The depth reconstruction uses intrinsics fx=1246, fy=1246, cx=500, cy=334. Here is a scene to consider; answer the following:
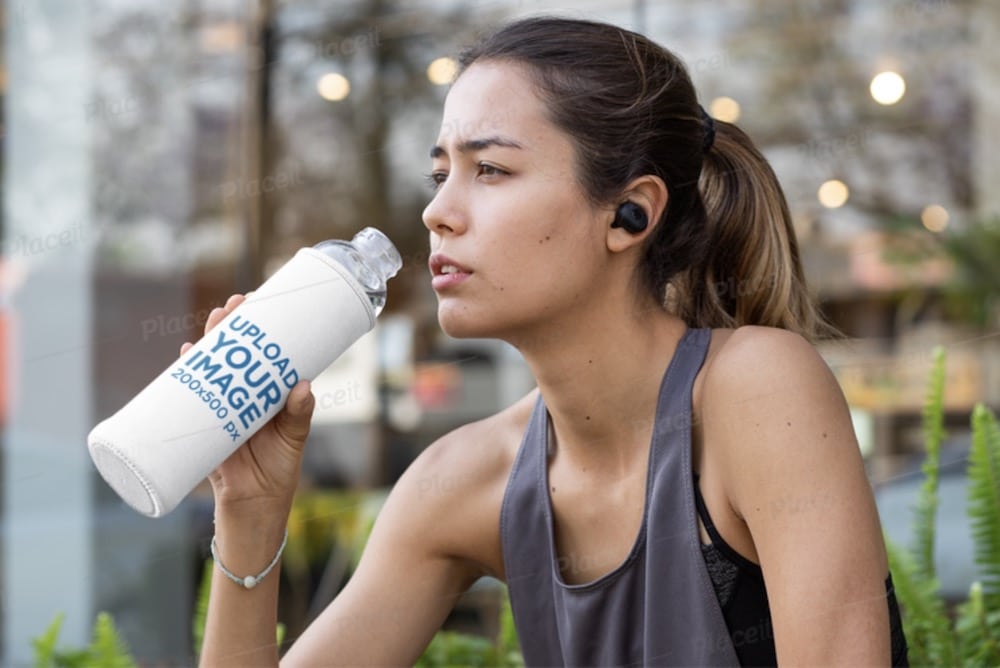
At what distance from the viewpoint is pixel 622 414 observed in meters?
1.51

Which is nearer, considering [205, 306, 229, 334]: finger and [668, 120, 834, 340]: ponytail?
[205, 306, 229, 334]: finger

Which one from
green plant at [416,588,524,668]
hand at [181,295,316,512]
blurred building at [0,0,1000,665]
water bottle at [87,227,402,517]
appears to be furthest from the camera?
blurred building at [0,0,1000,665]

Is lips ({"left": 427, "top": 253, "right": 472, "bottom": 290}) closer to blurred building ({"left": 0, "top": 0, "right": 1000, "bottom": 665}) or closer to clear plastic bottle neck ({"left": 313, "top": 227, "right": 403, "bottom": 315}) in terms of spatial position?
clear plastic bottle neck ({"left": 313, "top": 227, "right": 403, "bottom": 315})

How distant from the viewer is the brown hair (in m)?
1.43

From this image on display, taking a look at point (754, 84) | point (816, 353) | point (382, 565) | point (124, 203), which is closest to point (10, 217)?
point (124, 203)

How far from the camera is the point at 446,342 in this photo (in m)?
4.71

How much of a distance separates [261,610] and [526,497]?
36 cm

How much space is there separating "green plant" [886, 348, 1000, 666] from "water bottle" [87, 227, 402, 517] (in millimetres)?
1015

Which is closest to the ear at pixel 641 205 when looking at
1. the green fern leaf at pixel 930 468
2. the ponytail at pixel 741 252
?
the ponytail at pixel 741 252

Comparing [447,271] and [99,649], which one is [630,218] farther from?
[99,649]

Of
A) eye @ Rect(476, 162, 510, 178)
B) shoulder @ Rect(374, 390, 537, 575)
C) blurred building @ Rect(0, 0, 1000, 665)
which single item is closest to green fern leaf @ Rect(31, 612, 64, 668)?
shoulder @ Rect(374, 390, 537, 575)

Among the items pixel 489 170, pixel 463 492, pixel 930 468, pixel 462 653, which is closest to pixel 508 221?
pixel 489 170

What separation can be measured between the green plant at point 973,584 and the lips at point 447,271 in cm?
85

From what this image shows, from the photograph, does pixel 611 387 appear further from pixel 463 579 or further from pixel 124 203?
pixel 124 203
